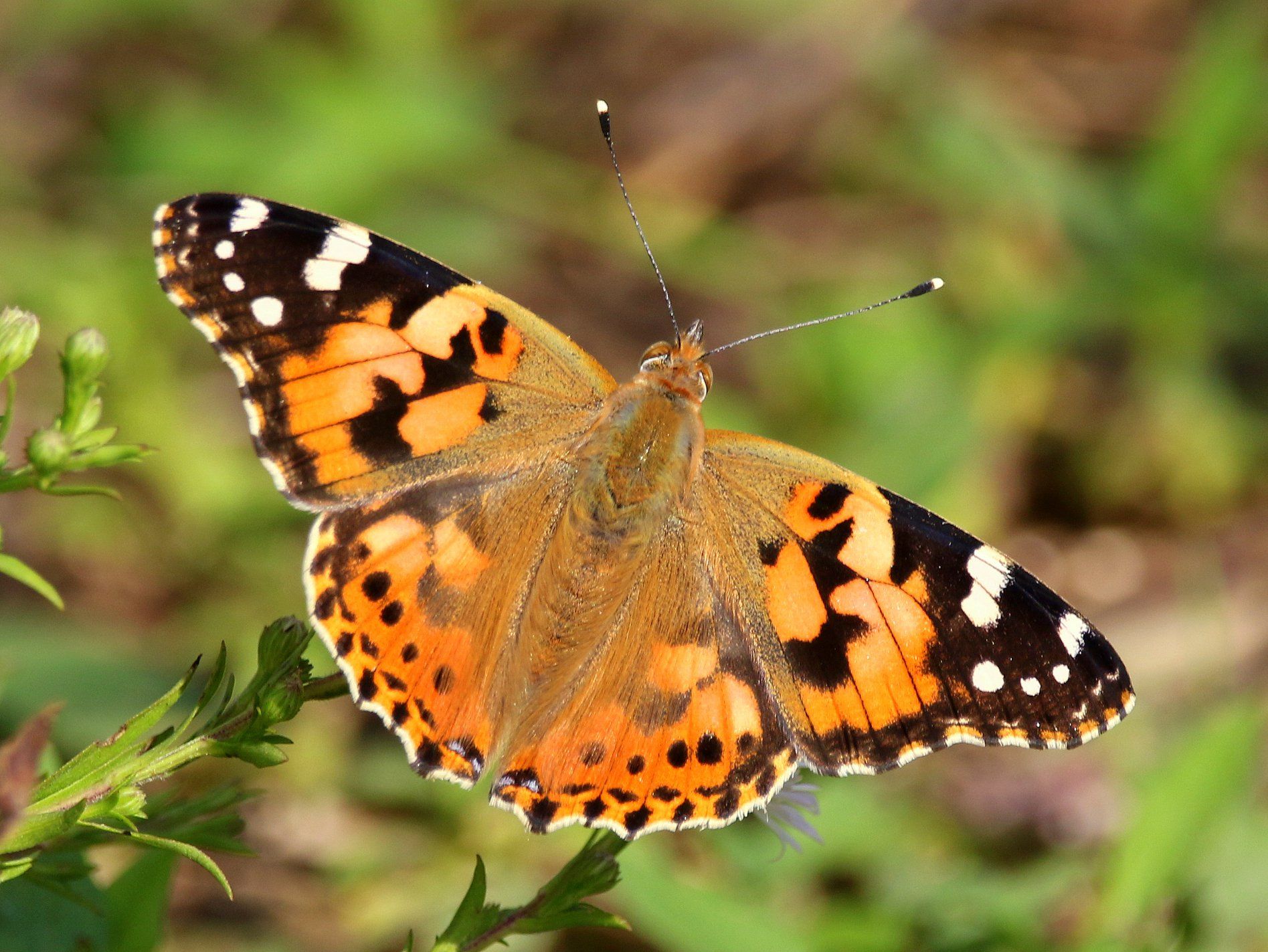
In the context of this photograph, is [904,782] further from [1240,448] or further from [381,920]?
[1240,448]

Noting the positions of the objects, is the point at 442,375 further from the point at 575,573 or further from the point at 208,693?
the point at 208,693

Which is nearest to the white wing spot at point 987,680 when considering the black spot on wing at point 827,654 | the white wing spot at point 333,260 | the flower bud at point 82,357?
the black spot on wing at point 827,654

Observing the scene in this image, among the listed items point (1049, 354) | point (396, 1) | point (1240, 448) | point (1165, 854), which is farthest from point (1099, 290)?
point (396, 1)

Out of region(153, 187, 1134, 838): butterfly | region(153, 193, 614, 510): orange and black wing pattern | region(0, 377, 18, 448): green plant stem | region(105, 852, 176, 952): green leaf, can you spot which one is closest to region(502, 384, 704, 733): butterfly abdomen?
region(153, 187, 1134, 838): butterfly

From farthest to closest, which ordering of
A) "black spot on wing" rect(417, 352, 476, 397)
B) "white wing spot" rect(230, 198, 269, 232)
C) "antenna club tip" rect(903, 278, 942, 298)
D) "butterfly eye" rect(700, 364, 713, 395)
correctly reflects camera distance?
"butterfly eye" rect(700, 364, 713, 395), "antenna club tip" rect(903, 278, 942, 298), "black spot on wing" rect(417, 352, 476, 397), "white wing spot" rect(230, 198, 269, 232)

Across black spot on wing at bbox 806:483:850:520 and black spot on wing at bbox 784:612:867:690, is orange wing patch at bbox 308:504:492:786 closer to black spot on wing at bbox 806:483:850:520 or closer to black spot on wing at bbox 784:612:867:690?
black spot on wing at bbox 784:612:867:690
